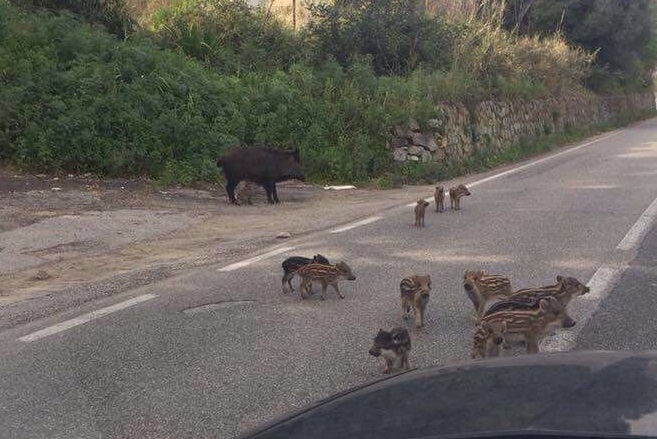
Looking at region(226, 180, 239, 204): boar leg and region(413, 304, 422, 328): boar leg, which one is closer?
region(413, 304, 422, 328): boar leg

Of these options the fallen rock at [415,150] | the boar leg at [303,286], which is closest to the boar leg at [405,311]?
the boar leg at [303,286]

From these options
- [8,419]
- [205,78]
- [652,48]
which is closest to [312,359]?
[8,419]

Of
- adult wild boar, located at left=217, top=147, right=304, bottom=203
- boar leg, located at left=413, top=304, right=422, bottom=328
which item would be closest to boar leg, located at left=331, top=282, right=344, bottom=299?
boar leg, located at left=413, top=304, right=422, bottom=328

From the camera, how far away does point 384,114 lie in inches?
790

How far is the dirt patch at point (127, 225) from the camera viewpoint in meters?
9.93

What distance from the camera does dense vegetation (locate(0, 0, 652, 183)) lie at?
53.1 ft

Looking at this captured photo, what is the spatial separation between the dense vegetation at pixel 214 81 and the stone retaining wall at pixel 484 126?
39 cm

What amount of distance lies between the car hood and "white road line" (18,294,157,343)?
519cm

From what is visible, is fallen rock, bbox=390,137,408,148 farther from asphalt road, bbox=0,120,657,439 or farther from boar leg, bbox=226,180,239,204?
asphalt road, bbox=0,120,657,439

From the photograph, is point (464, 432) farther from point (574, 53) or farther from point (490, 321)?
point (574, 53)

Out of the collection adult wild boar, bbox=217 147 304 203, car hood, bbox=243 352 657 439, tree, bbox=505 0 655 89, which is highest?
tree, bbox=505 0 655 89

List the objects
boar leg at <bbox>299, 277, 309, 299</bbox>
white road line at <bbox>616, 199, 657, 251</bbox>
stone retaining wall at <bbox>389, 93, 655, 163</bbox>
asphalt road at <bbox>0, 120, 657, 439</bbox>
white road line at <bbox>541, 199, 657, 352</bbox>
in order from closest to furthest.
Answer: asphalt road at <bbox>0, 120, 657, 439</bbox>, white road line at <bbox>541, 199, 657, 352</bbox>, boar leg at <bbox>299, 277, 309, 299</bbox>, white road line at <bbox>616, 199, 657, 251</bbox>, stone retaining wall at <bbox>389, 93, 655, 163</bbox>

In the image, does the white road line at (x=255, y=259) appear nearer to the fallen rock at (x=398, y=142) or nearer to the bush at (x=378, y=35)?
the fallen rock at (x=398, y=142)

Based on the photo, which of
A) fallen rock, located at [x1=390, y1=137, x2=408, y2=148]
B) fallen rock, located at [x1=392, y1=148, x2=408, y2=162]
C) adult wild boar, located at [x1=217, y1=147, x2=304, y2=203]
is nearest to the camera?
adult wild boar, located at [x1=217, y1=147, x2=304, y2=203]
